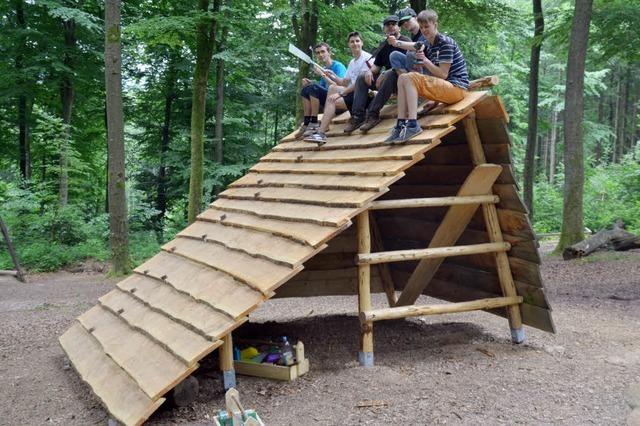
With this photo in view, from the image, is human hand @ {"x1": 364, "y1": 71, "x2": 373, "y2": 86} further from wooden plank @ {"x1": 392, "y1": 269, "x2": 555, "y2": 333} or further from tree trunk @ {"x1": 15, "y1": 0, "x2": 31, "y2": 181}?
tree trunk @ {"x1": 15, "y1": 0, "x2": 31, "y2": 181}

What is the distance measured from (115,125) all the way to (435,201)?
7.36m

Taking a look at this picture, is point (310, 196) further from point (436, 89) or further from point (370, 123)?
point (436, 89)

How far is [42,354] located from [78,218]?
9.59 metres

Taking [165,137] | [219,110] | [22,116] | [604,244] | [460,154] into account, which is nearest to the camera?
[460,154]

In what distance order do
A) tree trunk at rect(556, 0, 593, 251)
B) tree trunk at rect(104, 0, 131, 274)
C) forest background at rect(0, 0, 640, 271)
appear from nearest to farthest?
tree trunk at rect(104, 0, 131, 274)
tree trunk at rect(556, 0, 593, 251)
forest background at rect(0, 0, 640, 271)

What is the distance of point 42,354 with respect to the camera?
644cm

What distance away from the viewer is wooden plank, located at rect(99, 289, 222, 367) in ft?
13.4

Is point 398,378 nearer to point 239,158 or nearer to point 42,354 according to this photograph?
point 42,354

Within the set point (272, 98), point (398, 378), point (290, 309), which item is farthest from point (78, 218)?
point (398, 378)

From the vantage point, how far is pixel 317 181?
5.68 m

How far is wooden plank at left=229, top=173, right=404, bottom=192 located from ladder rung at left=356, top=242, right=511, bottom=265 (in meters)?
0.70

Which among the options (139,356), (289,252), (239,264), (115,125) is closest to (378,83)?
(289,252)

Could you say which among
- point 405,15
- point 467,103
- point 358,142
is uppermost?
point 405,15

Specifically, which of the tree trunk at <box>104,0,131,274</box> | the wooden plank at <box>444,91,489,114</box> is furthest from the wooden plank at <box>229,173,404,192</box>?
the tree trunk at <box>104,0,131,274</box>
